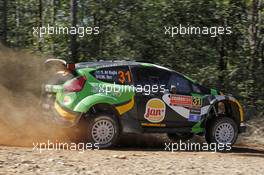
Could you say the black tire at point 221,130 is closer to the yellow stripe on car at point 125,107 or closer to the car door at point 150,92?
the car door at point 150,92

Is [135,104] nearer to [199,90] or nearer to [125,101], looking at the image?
[125,101]

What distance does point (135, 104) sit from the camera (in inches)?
425

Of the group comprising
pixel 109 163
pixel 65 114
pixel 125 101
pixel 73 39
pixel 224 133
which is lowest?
pixel 109 163

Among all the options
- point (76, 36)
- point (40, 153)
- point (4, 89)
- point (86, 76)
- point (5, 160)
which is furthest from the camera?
point (76, 36)

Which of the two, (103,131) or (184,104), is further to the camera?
(184,104)

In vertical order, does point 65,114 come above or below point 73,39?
below

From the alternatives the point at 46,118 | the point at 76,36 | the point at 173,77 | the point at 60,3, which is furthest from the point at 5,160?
the point at 60,3

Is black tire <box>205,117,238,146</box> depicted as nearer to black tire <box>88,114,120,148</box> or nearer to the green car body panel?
the green car body panel

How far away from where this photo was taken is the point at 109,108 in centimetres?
1064

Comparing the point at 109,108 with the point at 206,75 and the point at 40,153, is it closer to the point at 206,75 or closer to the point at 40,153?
the point at 40,153

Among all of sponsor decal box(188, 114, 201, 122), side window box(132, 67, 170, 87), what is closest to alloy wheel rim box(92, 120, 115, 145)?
side window box(132, 67, 170, 87)

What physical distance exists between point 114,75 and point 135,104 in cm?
72

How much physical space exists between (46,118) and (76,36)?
18.1 ft

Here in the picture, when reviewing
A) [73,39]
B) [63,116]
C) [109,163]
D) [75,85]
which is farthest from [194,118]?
[73,39]
